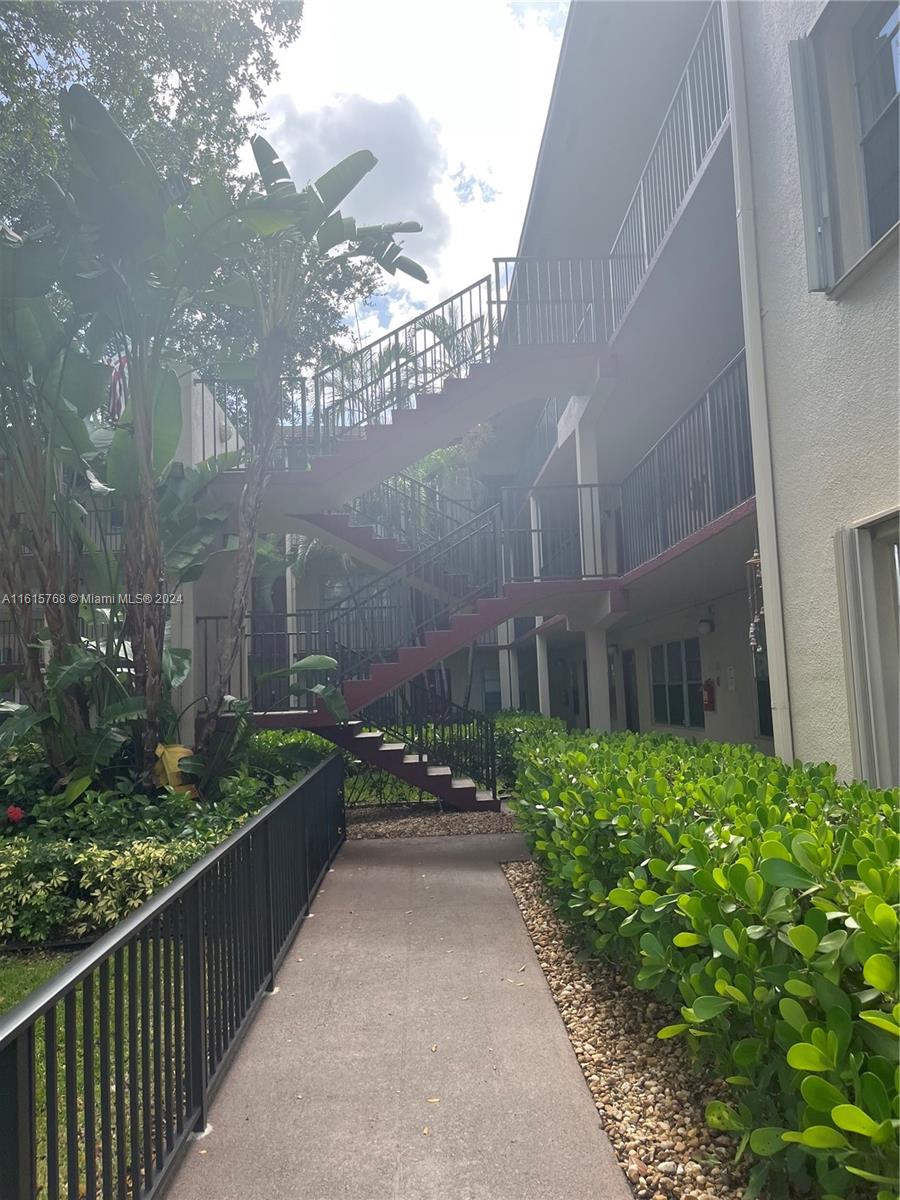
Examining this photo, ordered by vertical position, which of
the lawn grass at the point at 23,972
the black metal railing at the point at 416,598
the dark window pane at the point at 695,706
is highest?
the black metal railing at the point at 416,598

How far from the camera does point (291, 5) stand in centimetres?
1077

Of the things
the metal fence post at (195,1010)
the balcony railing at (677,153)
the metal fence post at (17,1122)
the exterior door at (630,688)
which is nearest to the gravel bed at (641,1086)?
the metal fence post at (195,1010)

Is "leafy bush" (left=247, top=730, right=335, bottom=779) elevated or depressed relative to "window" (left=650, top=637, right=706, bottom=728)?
depressed

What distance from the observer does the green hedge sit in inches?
75.5

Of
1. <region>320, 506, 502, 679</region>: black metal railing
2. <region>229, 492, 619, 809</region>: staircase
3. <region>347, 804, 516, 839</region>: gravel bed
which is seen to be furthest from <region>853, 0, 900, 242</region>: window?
<region>347, 804, 516, 839</region>: gravel bed

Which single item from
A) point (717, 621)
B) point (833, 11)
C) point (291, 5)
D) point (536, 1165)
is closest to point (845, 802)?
point (536, 1165)

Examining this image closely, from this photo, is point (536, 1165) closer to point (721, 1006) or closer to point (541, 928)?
point (721, 1006)

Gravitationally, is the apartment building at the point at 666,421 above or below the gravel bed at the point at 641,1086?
above

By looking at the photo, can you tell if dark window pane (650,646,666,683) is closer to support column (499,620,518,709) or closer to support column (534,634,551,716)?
support column (534,634,551,716)

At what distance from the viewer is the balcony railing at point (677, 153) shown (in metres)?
7.05

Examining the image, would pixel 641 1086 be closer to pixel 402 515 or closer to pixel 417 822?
pixel 417 822

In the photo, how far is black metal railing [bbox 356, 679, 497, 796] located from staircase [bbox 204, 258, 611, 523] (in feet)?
9.80

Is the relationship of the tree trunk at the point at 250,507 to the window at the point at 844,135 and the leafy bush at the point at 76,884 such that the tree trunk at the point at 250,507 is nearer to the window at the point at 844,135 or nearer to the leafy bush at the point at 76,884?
the leafy bush at the point at 76,884

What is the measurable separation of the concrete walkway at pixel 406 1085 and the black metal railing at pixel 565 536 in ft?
21.2
